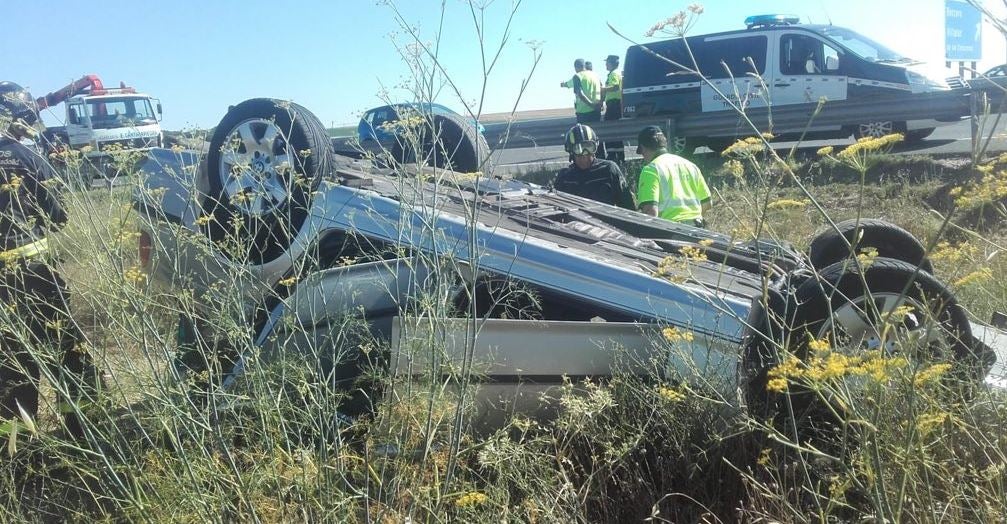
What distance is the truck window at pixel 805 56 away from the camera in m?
12.2

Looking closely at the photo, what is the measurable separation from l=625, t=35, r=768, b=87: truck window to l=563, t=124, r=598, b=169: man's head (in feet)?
22.0

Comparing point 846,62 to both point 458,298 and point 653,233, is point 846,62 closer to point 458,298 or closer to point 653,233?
point 653,233

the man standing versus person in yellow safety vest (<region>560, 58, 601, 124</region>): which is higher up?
person in yellow safety vest (<region>560, 58, 601, 124</region>)

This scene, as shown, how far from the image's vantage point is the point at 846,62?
11.9 m

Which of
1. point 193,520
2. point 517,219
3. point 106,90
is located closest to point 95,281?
point 193,520

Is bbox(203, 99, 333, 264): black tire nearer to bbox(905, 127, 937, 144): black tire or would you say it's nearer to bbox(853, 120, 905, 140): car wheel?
bbox(853, 120, 905, 140): car wheel

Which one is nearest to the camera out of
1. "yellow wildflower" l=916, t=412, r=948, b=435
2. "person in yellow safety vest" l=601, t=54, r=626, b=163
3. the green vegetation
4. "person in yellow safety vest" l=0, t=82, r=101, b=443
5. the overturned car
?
"yellow wildflower" l=916, t=412, r=948, b=435

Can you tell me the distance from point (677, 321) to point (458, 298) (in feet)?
2.86

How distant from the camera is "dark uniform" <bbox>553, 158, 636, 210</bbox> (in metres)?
6.28

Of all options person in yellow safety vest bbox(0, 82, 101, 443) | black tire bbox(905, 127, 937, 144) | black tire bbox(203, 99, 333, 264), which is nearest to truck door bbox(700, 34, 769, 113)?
black tire bbox(905, 127, 937, 144)

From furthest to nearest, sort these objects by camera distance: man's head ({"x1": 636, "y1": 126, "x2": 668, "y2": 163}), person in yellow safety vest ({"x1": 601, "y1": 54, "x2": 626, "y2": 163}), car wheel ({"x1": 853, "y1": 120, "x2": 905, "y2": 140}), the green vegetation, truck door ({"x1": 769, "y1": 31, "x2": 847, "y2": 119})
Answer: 1. person in yellow safety vest ({"x1": 601, "y1": 54, "x2": 626, "y2": 163})
2. truck door ({"x1": 769, "y1": 31, "x2": 847, "y2": 119})
3. car wheel ({"x1": 853, "y1": 120, "x2": 905, "y2": 140})
4. man's head ({"x1": 636, "y1": 126, "x2": 668, "y2": 163})
5. the green vegetation

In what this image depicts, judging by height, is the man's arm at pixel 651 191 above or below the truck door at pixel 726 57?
below

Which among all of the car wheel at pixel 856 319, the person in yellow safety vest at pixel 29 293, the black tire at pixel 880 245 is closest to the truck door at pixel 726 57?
the black tire at pixel 880 245

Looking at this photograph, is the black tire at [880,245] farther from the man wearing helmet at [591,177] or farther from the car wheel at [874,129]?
the car wheel at [874,129]
